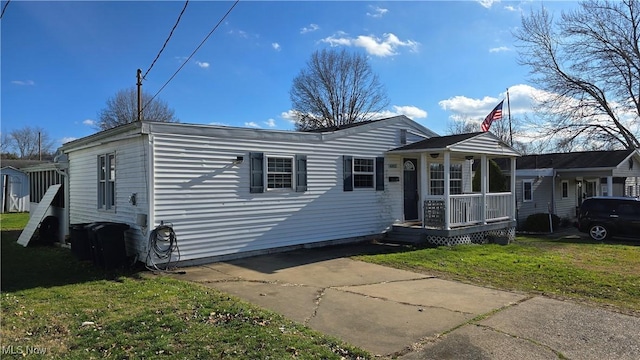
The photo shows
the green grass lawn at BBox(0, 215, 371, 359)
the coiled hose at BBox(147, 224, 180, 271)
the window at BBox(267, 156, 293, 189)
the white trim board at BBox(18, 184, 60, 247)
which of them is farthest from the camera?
the white trim board at BBox(18, 184, 60, 247)

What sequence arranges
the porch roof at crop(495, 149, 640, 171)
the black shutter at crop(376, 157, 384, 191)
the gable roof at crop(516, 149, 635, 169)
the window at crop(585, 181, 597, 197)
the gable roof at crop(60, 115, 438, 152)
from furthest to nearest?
the window at crop(585, 181, 597, 197), the gable roof at crop(516, 149, 635, 169), the porch roof at crop(495, 149, 640, 171), the black shutter at crop(376, 157, 384, 191), the gable roof at crop(60, 115, 438, 152)

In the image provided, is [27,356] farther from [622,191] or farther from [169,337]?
[622,191]

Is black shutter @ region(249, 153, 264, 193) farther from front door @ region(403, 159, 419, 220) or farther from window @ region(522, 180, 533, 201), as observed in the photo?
window @ region(522, 180, 533, 201)

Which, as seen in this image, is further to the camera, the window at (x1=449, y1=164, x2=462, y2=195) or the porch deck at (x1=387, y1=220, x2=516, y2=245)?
the window at (x1=449, y1=164, x2=462, y2=195)

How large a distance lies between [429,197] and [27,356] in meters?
10.2

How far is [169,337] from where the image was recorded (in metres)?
4.58

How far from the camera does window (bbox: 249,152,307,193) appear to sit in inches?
397

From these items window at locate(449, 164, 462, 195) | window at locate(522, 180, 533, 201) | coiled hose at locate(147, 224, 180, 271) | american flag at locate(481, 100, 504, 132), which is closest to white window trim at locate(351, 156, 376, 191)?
window at locate(449, 164, 462, 195)

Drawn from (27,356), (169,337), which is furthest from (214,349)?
(27,356)

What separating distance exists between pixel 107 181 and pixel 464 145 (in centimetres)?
960

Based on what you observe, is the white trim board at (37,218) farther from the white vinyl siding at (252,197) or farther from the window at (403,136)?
the window at (403,136)

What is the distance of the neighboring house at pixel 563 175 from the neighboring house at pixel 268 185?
8076 millimetres

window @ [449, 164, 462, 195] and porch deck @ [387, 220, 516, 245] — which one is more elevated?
window @ [449, 164, 462, 195]

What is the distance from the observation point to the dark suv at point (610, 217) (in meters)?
14.9
